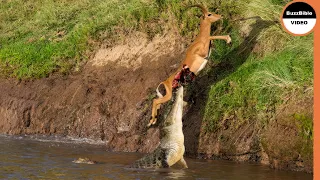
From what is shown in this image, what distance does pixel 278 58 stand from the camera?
14.7 meters

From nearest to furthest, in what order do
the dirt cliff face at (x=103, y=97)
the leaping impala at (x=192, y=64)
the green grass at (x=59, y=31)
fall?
1. the leaping impala at (x=192, y=64)
2. the dirt cliff face at (x=103, y=97)
3. the green grass at (x=59, y=31)

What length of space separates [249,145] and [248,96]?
95cm

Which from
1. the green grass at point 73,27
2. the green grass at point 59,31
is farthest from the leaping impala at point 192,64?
the green grass at point 59,31

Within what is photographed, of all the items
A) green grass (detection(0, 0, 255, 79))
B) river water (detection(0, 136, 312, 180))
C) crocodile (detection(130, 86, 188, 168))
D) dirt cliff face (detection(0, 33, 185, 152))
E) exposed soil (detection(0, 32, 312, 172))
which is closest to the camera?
river water (detection(0, 136, 312, 180))

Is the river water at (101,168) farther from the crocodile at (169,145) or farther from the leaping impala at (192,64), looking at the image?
the leaping impala at (192,64)

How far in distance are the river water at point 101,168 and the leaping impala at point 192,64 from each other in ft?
3.56

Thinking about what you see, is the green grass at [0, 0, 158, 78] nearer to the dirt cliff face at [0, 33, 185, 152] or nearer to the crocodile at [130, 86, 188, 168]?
the dirt cliff face at [0, 33, 185, 152]

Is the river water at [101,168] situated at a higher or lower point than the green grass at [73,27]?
lower

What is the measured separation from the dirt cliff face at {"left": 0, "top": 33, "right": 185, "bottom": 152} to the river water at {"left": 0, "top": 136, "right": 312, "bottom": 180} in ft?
2.64

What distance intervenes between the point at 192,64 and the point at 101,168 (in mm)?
2381

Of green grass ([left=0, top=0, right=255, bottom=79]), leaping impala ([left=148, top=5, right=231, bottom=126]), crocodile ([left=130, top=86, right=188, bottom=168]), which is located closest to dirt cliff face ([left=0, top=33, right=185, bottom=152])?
green grass ([left=0, top=0, right=255, bottom=79])

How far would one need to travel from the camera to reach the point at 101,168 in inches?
531

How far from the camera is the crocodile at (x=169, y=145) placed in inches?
525

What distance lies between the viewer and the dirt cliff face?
16.1m
